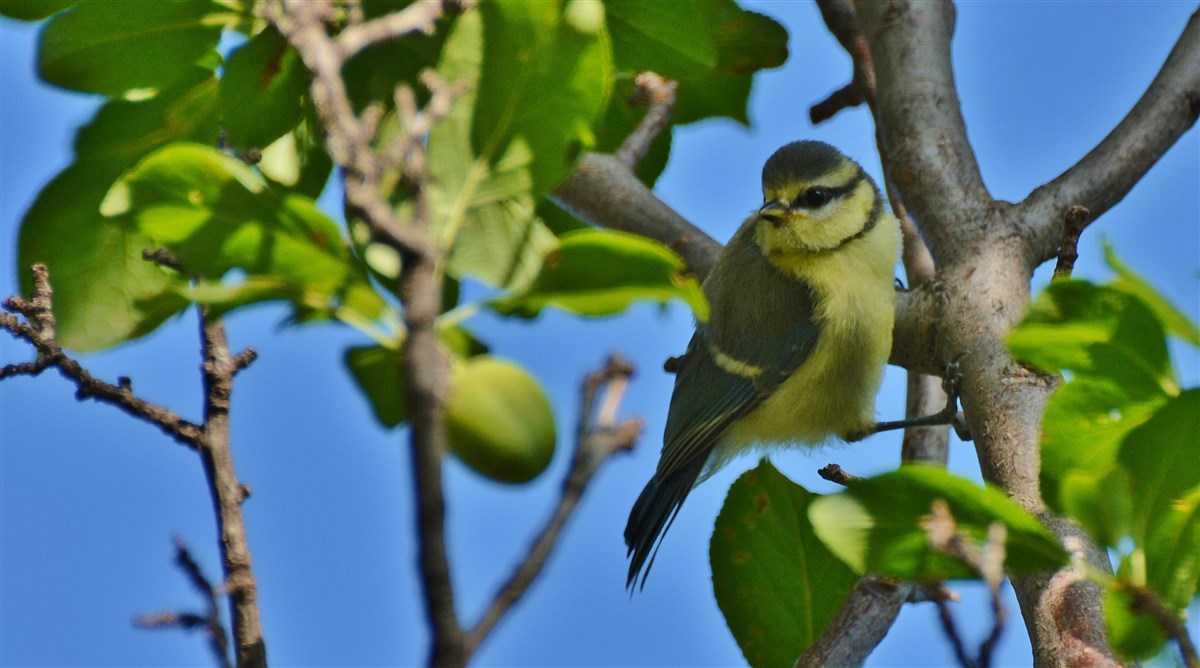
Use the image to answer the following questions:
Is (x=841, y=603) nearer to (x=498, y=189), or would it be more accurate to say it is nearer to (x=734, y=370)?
(x=498, y=189)

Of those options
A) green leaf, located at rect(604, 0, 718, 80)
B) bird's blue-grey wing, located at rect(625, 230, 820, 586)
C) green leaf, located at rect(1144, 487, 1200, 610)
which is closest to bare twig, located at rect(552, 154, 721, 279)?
bird's blue-grey wing, located at rect(625, 230, 820, 586)

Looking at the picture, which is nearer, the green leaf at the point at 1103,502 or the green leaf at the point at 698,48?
the green leaf at the point at 1103,502

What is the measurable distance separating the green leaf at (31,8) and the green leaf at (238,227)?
→ 592 millimetres

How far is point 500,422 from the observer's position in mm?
806

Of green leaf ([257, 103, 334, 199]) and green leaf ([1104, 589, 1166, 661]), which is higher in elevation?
green leaf ([257, 103, 334, 199])

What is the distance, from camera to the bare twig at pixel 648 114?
73.7 inches

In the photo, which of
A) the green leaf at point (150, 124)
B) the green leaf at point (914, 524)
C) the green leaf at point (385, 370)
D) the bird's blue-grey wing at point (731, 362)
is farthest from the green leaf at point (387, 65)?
the bird's blue-grey wing at point (731, 362)

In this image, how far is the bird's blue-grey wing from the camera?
2459mm

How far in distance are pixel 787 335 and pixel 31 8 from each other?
5.23ft

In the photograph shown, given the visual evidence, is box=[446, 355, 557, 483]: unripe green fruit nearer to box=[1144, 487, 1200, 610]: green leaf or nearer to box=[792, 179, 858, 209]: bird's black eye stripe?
box=[1144, 487, 1200, 610]: green leaf

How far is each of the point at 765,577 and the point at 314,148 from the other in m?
0.73

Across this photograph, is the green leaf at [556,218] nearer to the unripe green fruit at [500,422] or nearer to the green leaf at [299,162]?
the green leaf at [299,162]

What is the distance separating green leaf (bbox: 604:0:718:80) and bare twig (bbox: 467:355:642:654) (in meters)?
0.72

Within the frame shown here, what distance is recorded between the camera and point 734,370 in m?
2.51
